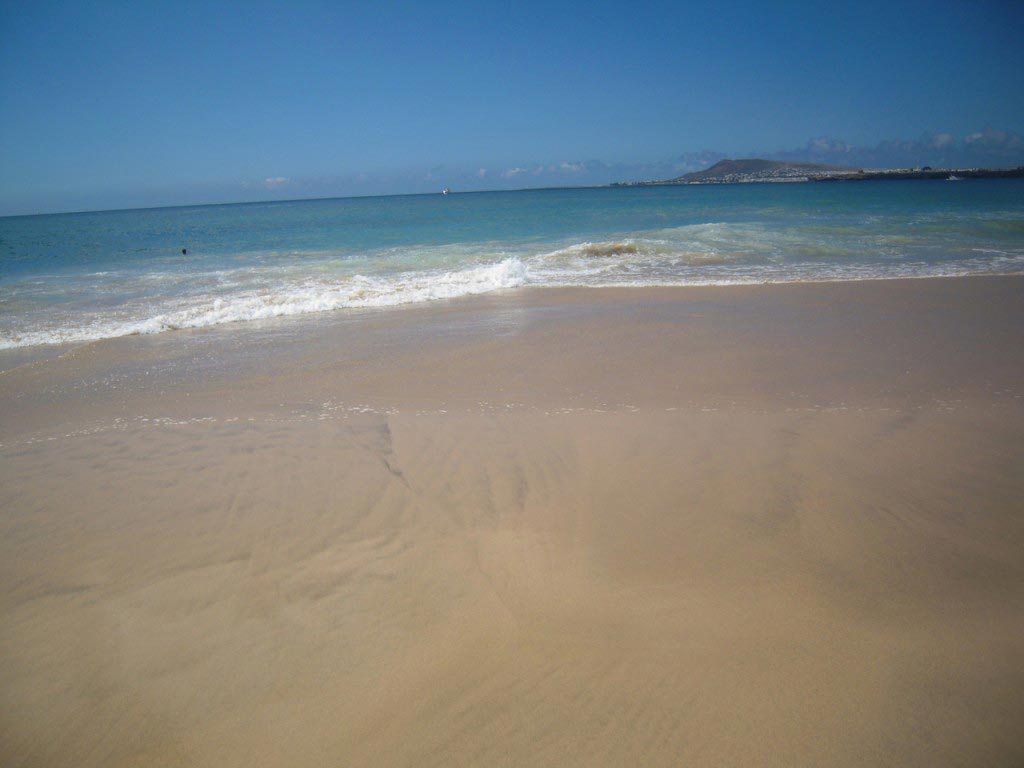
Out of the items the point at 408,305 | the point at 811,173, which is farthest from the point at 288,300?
the point at 811,173

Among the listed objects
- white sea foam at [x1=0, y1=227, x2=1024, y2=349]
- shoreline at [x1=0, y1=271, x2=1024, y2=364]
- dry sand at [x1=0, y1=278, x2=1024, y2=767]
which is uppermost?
white sea foam at [x1=0, y1=227, x2=1024, y2=349]

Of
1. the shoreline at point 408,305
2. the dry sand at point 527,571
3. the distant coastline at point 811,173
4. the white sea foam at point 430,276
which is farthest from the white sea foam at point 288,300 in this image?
the distant coastline at point 811,173

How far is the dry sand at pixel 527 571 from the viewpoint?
2.05 meters

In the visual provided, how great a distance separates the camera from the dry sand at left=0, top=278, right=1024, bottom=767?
2049mm

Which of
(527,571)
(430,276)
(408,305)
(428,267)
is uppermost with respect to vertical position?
(428,267)

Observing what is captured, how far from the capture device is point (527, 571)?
2.82 meters

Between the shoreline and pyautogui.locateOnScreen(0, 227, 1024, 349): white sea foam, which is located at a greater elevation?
pyautogui.locateOnScreen(0, 227, 1024, 349): white sea foam

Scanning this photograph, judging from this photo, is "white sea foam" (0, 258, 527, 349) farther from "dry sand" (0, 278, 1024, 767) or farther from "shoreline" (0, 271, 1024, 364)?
"dry sand" (0, 278, 1024, 767)

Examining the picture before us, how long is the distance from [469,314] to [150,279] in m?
12.9

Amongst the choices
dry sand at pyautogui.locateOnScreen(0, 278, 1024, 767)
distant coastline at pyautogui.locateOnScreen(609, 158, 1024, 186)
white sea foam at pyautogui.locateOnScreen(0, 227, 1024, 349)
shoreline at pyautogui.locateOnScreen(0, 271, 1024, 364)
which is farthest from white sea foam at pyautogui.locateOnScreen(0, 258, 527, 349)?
distant coastline at pyautogui.locateOnScreen(609, 158, 1024, 186)

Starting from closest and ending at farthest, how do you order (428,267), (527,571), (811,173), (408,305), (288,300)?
(527,571), (408,305), (288,300), (428,267), (811,173)

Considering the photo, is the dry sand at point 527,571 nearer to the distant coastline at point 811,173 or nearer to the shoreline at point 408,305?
the shoreline at point 408,305

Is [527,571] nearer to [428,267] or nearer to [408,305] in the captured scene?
[408,305]

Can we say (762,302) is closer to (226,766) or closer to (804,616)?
(804,616)
